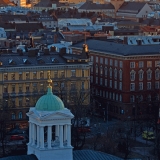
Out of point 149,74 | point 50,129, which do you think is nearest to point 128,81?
point 149,74

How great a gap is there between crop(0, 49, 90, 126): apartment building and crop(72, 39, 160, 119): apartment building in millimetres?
5538

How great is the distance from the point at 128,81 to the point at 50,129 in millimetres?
44206

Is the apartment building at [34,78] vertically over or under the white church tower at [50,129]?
under

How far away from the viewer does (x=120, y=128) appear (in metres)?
67.5

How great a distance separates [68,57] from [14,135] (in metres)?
12.4

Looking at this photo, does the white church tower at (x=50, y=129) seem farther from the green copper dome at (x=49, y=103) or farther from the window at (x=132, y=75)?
the window at (x=132, y=75)

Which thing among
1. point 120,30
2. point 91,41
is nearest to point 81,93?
point 91,41

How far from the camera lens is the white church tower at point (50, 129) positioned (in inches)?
1519

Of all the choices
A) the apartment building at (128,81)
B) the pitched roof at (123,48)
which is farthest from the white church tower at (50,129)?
the pitched roof at (123,48)

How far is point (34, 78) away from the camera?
75.8 m

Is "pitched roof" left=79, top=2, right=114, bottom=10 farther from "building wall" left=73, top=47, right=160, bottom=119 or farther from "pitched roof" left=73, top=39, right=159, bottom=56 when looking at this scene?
"building wall" left=73, top=47, right=160, bottom=119

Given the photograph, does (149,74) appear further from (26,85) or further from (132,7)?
(132,7)

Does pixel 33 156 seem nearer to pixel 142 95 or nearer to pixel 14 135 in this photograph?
pixel 14 135

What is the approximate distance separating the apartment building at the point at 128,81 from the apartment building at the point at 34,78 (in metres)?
5.54
